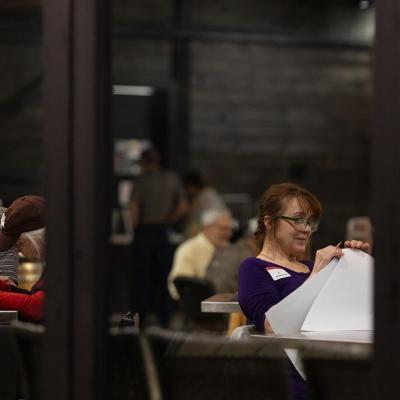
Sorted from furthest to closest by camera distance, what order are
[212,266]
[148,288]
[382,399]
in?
[148,288], [212,266], [382,399]

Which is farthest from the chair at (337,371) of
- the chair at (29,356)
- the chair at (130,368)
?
the chair at (29,356)

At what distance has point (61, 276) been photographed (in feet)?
8.41

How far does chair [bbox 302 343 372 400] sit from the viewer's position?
8.54ft

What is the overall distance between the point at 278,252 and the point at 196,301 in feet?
9.32

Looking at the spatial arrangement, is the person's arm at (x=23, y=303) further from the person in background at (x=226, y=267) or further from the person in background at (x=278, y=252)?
the person in background at (x=226, y=267)

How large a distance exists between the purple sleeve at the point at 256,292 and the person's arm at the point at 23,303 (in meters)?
0.72

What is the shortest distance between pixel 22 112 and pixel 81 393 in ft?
28.4

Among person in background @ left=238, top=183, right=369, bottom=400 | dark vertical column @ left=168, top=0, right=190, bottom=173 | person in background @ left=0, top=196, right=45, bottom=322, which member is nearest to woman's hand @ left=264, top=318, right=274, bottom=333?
person in background @ left=238, top=183, right=369, bottom=400

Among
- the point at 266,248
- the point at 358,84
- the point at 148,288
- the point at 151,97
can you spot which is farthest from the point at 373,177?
the point at 358,84

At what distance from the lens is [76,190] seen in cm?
257

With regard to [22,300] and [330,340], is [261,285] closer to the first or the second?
[330,340]

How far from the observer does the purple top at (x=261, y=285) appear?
→ 3.72m

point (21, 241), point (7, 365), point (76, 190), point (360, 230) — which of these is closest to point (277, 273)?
point (21, 241)

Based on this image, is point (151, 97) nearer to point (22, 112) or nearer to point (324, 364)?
point (22, 112)
